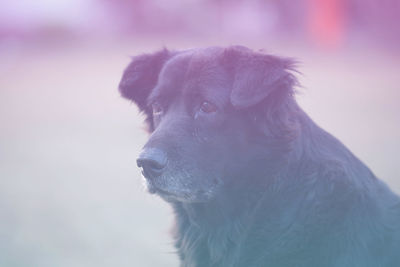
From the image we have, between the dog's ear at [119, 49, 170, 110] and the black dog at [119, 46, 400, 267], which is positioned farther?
the dog's ear at [119, 49, 170, 110]

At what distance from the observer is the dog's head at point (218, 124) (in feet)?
11.7

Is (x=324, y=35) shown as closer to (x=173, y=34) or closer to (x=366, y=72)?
(x=366, y=72)

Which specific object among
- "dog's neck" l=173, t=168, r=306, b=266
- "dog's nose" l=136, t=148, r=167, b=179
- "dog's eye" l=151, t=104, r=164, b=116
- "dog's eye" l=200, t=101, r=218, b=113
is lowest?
"dog's neck" l=173, t=168, r=306, b=266

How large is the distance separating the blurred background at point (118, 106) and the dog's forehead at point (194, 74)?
422mm

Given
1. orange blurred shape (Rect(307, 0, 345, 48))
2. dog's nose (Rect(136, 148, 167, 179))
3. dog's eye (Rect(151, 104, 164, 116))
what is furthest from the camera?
orange blurred shape (Rect(307, 0, 345, 48))

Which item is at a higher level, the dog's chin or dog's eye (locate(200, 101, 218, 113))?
dog's eye (locate(200, 101, 218, 113))

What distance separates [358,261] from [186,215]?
1436 millimetres

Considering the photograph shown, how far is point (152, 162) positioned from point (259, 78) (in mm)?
952

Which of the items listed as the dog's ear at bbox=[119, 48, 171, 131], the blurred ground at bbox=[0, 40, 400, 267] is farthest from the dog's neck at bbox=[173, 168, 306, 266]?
the dog's ear at bbox=[119, 48, 171, 131]

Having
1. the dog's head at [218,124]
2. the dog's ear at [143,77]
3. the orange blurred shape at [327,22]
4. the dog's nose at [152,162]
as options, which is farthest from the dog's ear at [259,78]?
the orange blurred shape at [327,22]

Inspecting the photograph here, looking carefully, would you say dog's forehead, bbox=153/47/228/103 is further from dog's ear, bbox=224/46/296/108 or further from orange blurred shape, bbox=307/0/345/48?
orange blurred shape, bbox=307/0/345/48

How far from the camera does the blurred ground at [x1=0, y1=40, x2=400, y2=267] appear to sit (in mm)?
6668

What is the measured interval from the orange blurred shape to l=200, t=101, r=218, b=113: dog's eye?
21.5 meters

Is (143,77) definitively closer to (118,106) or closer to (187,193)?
(187,193)
